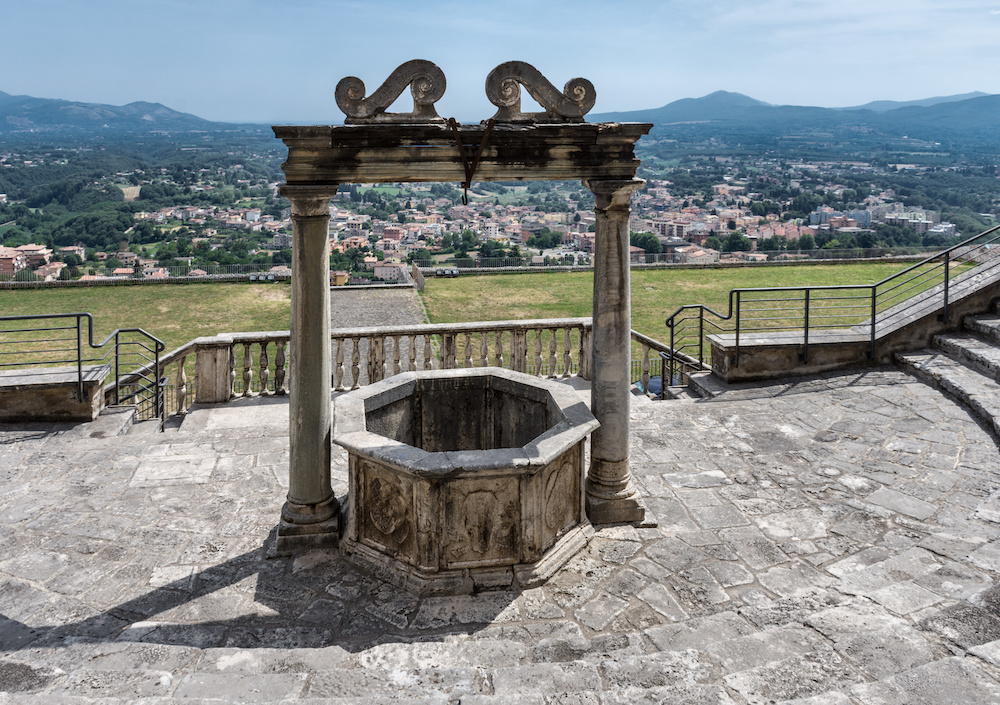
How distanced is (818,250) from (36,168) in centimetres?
9130

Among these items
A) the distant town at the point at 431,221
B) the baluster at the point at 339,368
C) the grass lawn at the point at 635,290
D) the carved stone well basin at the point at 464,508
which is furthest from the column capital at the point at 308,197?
the distant town at the point at 431,221

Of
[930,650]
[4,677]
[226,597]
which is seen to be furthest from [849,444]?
[4,677]

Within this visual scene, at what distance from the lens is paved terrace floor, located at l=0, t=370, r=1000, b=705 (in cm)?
331

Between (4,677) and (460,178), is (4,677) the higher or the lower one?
the lower one

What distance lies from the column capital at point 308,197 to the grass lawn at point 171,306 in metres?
16.4

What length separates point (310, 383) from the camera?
4.75 metres

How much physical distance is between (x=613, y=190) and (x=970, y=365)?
6.26 metres

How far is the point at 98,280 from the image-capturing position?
27.2 metres

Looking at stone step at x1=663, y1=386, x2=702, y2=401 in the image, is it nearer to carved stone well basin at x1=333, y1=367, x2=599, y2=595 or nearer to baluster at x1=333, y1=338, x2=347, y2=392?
carved stone well basin at x1=333, y1=367, x2=599, y2=595

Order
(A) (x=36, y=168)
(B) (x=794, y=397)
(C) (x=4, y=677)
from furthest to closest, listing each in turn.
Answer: (A) (x=36, y=168), (B) (x=794, y=397), (C) (x=4, y=677)

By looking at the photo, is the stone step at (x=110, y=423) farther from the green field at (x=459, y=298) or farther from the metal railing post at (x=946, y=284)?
the green field at (x=459, y=298)

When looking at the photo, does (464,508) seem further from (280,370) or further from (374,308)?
(374,308)

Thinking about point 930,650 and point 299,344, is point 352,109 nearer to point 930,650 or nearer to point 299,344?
point 299,344

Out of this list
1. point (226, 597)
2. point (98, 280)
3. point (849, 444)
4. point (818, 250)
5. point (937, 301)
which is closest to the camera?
point (226, 597)
